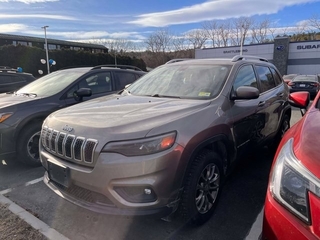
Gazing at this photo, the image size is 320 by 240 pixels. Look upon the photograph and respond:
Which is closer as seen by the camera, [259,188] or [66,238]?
[66,238]

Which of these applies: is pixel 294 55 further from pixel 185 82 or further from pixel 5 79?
pixel 185 82

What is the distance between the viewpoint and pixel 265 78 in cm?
438

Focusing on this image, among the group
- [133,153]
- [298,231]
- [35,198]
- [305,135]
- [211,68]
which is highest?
[211,68]

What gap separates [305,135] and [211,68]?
6.32ft

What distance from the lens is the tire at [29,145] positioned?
13.8 feet

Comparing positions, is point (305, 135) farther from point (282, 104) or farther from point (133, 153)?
point (282, 104)

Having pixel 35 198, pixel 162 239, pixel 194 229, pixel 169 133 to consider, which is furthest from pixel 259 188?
pixel 35 198

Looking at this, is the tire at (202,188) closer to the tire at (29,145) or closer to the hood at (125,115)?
the hood at (125,115)

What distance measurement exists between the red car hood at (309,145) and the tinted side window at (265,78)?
2.16 meters

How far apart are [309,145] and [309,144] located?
0.05ft

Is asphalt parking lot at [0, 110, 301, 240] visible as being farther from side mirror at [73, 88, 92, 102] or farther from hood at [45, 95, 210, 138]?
side mirror at [73, 88, 92, 102]

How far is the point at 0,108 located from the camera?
4039mm

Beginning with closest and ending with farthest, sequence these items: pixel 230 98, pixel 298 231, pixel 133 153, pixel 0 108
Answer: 1. pixel 298 231
2. pixel 133 153
3. pixel 230 98
4. pixel 0 108

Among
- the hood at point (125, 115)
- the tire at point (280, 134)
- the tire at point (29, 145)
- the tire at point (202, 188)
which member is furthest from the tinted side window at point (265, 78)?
the tire at point (29, 145)
